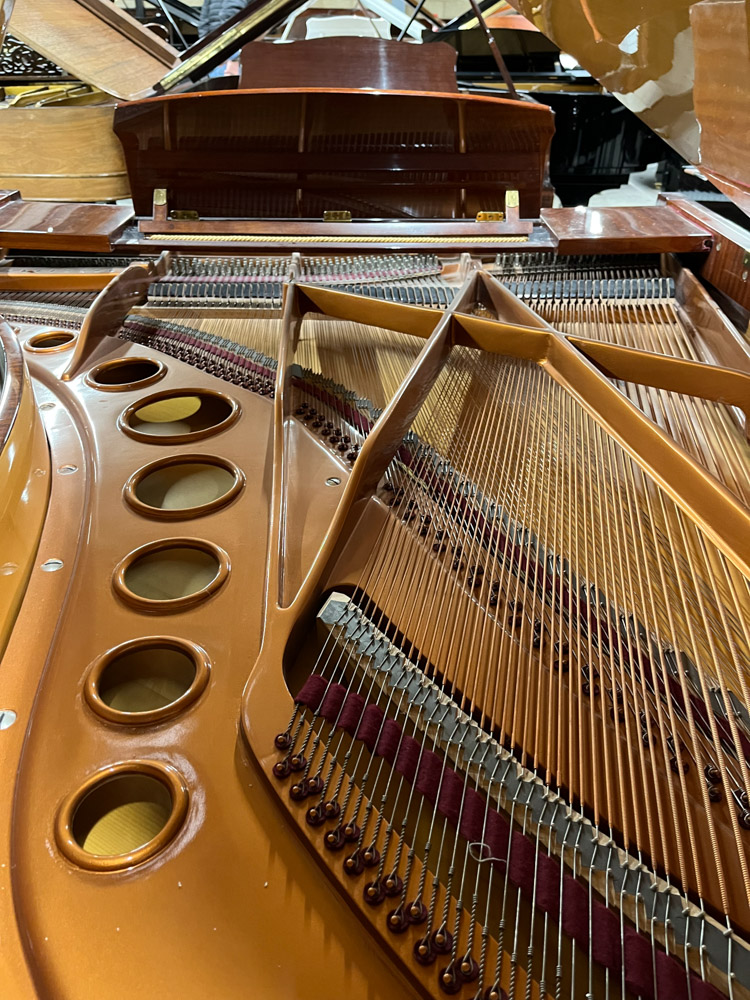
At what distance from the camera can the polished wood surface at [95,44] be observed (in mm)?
5617

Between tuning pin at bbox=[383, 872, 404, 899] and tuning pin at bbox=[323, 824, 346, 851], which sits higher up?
tuning pin at bbox=[323, 824, 346, 851]

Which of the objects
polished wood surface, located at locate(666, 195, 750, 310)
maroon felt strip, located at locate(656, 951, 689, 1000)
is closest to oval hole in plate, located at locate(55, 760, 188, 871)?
maroon felt strip, located at locate(656, 951, 689, 1000)

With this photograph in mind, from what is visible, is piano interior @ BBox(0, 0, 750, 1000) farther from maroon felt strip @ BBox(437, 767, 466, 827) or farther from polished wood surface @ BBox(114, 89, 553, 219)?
polished wood surface @ BBox(114, 89, 553, 219)

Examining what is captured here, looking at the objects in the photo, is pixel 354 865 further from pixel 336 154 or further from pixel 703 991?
pixel 336 154

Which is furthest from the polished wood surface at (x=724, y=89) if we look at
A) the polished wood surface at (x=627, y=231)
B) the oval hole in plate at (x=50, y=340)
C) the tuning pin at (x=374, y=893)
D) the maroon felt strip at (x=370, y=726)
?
the oval hole in plate at (x=50, y=340)

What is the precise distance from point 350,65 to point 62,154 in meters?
3.02

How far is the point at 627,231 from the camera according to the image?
3.12 metres

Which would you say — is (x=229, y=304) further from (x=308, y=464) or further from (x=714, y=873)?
(x=714, y=873)

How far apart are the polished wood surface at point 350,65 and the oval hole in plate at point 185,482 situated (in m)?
2.47

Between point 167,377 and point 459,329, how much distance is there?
3.45 feet

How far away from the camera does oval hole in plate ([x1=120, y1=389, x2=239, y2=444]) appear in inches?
86.7

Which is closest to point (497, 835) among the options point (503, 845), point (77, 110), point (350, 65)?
point (503, 845)

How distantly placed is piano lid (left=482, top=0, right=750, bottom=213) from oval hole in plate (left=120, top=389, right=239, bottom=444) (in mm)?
1519

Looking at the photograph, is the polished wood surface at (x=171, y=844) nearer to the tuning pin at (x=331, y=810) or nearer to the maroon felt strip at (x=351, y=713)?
the tuning pin at (x=331, y=810)
